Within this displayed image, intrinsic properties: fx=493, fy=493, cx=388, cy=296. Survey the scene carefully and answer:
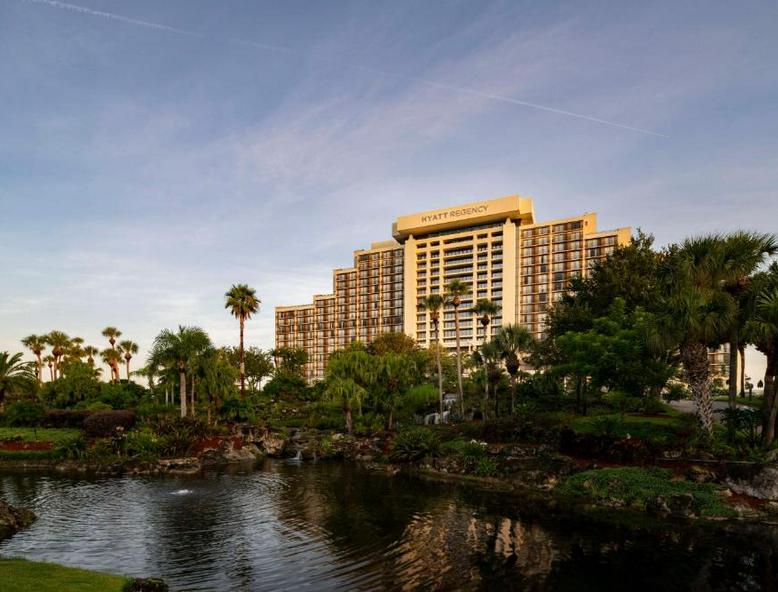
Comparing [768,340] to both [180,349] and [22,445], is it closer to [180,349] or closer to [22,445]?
[180,349]

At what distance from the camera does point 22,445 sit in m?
45.1

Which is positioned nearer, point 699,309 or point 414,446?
point 699,309

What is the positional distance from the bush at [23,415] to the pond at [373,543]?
1064 inches

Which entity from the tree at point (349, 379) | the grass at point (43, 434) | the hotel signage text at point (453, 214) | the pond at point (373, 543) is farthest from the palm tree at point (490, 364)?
the hotel signage text at point (453, 214)

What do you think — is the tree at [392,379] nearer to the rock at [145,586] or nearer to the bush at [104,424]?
the bush at [104,424]

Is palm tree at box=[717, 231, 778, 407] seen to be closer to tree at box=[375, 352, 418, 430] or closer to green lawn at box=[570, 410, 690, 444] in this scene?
green lawn at box=[570, 410, 690, 444]

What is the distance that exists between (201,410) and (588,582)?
5521 centimetres

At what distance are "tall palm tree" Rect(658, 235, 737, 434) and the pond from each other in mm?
10645

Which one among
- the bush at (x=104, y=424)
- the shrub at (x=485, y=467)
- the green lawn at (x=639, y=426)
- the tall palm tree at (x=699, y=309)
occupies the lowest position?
the shrub at (x=485, y=467)

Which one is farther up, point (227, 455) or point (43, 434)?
point (43, 434)

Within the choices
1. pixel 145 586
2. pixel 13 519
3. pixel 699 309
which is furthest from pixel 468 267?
pixel 145 586

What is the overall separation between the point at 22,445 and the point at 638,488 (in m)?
50.8

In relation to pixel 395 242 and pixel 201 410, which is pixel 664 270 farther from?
pixel 395 242

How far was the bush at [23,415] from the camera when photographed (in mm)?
54781
